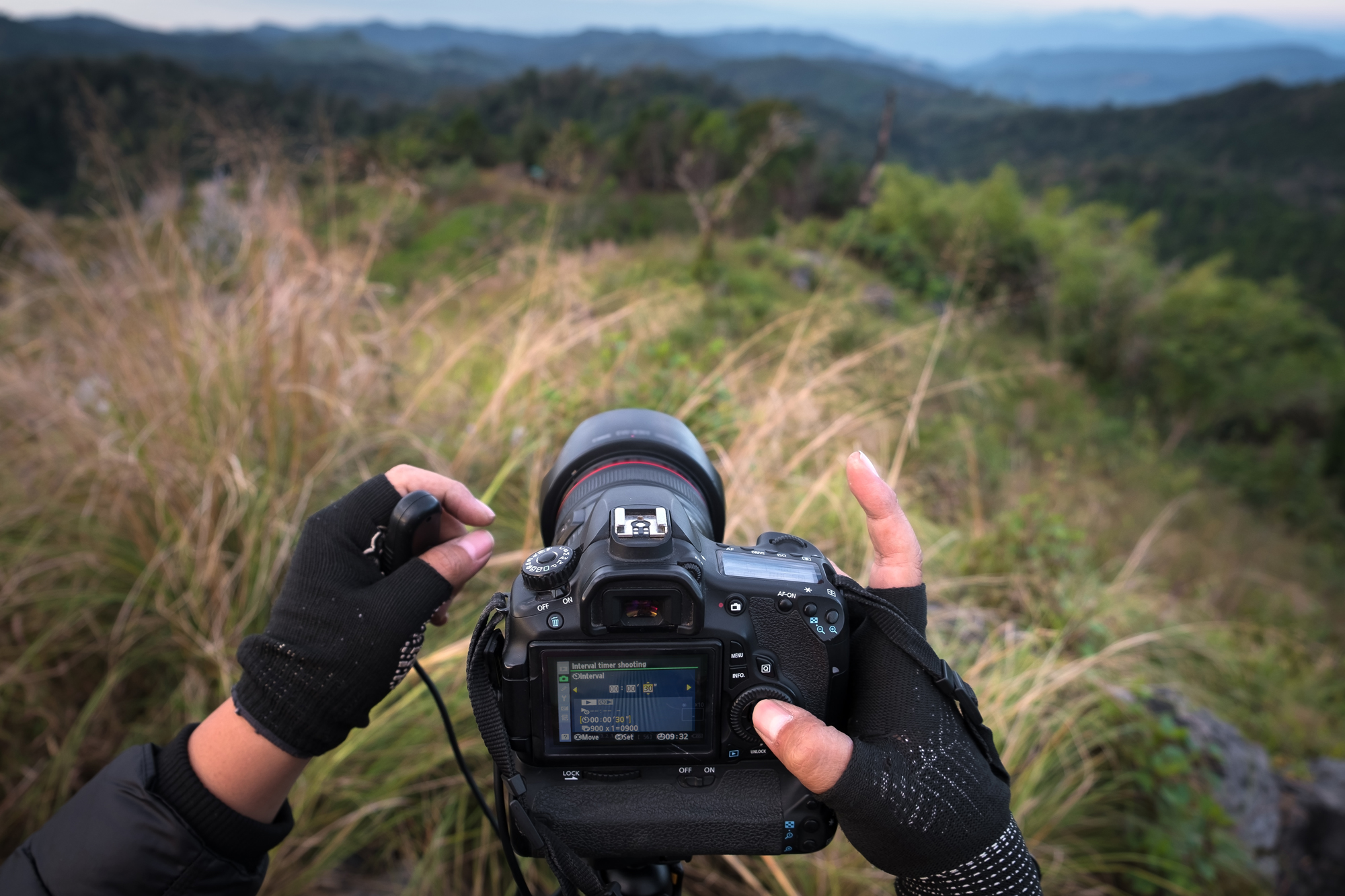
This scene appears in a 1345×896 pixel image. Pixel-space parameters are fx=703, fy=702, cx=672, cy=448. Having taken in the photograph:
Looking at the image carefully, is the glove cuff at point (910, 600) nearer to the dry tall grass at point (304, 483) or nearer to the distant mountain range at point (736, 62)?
the dry tall grass at point (304, 483)

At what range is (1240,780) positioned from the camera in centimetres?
231

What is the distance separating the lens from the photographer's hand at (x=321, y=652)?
3.17 ft

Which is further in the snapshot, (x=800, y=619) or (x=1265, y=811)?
(x=1265, y=811)

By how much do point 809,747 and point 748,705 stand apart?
0.39 ft

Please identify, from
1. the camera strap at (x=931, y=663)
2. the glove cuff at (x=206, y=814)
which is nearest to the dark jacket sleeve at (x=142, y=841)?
the glove cuff at (x=206, y=814)

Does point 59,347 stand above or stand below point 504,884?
above

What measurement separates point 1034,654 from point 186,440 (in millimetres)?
2752

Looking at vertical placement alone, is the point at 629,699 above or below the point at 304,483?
above

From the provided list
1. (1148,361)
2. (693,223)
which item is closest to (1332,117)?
(1148,361)

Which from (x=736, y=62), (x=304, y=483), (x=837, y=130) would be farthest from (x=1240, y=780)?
(x=736, y=62)

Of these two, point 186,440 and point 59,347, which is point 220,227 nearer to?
point 59,347

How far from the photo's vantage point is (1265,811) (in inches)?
92.1

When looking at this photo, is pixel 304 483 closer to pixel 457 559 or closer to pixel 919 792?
pixel 457 559

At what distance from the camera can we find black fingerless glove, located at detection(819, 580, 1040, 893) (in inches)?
33.5
